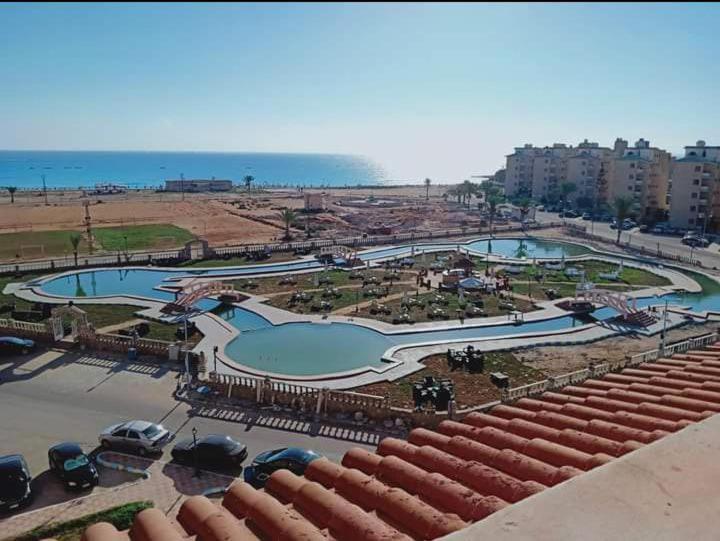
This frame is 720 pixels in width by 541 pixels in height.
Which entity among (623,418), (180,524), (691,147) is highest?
(691,147)

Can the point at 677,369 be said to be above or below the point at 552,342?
above

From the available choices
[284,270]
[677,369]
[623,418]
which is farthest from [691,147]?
[623,418]

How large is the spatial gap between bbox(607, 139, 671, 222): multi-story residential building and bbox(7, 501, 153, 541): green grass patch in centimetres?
9433

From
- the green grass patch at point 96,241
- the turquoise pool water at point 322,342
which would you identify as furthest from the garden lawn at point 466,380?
the green grass patch at point 96,241

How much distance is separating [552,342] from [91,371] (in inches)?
954

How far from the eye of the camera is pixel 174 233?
77125mm

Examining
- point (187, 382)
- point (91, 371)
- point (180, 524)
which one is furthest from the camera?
point (91, 371)

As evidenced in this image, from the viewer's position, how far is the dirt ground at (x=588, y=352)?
28.6 metres

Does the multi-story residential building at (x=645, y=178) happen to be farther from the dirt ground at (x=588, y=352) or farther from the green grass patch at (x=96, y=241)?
the green grass patch at (x=96, y=241)

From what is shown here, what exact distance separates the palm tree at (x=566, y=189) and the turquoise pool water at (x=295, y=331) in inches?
2319

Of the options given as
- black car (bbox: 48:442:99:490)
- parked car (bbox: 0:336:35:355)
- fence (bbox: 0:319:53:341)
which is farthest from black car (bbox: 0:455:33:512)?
fence (bbox: 0:319:53:341)

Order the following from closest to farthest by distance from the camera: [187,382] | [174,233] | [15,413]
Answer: [15,413] < [187,382] < [174,233]

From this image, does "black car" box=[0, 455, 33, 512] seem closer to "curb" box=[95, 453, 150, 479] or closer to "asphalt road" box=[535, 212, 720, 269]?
"curb" box=[95, 453, 150, 479]

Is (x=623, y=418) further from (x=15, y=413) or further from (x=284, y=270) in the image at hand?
(x=284, y=270)
